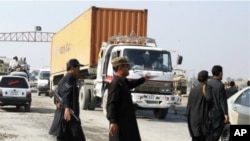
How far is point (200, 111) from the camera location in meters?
8.30

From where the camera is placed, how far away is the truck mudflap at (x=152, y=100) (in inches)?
674

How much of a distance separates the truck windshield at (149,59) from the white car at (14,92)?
4.95m

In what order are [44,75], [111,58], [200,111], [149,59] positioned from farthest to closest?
[44,75]
[111,58]
[149,59]
[200,111]

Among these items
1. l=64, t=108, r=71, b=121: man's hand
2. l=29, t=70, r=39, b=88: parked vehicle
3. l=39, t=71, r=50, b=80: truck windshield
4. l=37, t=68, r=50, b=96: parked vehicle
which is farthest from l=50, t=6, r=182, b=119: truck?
l=29, t=70, r=39, b=88: parked vehicle

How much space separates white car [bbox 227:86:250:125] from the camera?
940 centimetres

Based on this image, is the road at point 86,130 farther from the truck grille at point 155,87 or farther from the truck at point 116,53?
the truck grille at point 155,87

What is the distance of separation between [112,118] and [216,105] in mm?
2871

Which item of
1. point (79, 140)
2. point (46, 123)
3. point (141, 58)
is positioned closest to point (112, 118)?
point (79, 140)

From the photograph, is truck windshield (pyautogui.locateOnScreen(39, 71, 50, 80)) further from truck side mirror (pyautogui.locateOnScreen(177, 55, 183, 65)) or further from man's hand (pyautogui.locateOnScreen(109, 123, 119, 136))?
man's hand (pyautogui.locateOnScreen(109, 123, 119, 136))

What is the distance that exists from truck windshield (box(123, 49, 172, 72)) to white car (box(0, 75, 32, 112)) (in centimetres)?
495

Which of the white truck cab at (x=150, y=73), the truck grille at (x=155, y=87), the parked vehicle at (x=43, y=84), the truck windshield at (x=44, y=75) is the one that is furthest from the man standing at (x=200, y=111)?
the truck windshield at (x=44, y=75)

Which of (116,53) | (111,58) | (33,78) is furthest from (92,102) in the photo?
(33,78)

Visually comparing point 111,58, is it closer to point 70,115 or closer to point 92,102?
point 92,102

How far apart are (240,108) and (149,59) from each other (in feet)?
26.2
